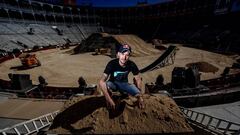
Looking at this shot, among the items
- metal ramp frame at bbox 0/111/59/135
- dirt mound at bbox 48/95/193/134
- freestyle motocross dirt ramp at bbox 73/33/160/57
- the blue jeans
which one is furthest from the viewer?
freestyle motocross dirt ramp at bbox 73/33/160/57

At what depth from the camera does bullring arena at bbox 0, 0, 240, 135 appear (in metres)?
5.88

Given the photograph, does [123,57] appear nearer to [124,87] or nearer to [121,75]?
[121,75]

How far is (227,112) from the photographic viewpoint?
12.5 meters

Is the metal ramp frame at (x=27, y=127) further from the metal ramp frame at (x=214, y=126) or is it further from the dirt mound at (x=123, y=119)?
Result: the metal ramp frame at (x=214, y=126)

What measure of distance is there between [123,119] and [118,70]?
1.54 m

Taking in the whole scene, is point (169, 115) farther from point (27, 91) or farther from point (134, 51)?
point (134, 51)

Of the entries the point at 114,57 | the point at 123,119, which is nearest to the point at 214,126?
the point at 123,119

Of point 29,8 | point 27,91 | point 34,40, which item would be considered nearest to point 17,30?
point 34,40

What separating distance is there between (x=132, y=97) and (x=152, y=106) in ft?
2.38

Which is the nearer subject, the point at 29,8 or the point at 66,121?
the point at 66,121

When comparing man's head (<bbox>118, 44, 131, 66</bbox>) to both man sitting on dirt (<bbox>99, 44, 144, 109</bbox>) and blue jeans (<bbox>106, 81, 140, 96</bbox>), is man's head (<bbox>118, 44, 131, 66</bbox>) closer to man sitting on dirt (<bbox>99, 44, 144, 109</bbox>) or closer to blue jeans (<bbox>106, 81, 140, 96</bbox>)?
man sitting on dirt (<bbox>99, 44, 144, 109</bbox>)

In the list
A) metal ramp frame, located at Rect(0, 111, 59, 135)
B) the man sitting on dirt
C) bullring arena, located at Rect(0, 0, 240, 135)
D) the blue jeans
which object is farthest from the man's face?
metal ramp frame, located at Rect(0, 111, 59, 135)

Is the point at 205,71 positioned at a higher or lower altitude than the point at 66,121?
lower

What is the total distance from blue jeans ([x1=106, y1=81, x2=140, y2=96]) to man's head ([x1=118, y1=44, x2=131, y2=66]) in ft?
2.28
